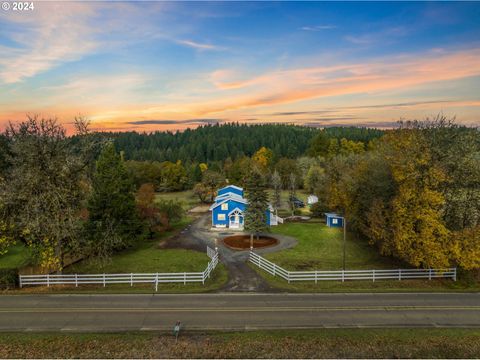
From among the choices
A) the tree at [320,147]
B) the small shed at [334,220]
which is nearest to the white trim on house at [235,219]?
the small shed at [334,220]

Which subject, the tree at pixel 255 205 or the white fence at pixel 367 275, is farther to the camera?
the tree at pixel 255 205

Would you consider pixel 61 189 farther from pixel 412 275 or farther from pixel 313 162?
A: pixel 313 162

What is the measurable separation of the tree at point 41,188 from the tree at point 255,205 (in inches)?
697

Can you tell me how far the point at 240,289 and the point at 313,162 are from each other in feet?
211

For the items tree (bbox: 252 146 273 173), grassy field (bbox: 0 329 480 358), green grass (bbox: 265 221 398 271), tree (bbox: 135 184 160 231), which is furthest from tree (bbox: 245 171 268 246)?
tree (bbox: 252 146 273 173)

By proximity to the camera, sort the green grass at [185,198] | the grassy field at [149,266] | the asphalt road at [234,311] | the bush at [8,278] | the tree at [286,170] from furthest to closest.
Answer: the tree at [286,170]
the green grass at [185,198]
the grassy field at [149,266]
the bush at [8,278]
the asphalt road at [234,311]

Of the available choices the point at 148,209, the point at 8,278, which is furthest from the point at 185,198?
the point at 8,278

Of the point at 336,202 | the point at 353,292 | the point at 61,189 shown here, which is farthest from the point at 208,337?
the point at 336,202

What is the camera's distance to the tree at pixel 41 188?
2233 cm

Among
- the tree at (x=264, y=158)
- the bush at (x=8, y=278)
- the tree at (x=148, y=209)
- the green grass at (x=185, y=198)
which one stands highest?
the tree at (x=264, y=158)

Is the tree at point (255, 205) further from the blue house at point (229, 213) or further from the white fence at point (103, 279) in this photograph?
the white fence at point (103, 279)

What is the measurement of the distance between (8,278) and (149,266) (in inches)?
398

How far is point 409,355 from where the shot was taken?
13.7 meters

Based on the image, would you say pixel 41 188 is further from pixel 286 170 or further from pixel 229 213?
pixel 286 170
